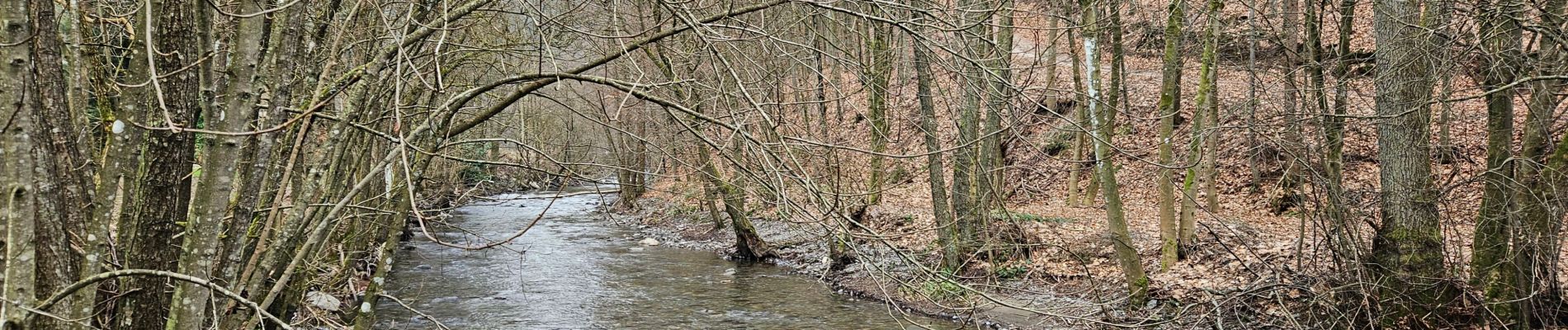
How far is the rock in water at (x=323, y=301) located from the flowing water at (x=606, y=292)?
1.69ft

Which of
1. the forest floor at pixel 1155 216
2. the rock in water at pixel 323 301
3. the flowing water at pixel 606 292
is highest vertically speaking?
the forest floor at pixel 1155 216

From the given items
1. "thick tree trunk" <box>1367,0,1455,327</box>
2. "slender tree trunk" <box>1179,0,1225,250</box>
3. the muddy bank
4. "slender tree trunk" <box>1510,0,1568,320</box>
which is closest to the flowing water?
the muddy bank

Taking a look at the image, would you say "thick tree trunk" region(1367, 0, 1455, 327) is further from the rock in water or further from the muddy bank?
the rock in water

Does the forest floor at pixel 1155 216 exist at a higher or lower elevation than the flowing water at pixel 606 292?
higher

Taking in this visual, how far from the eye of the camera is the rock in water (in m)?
9.65

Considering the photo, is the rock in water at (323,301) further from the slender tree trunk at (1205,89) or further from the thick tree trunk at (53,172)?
the slender tree trunk at (1205,89)

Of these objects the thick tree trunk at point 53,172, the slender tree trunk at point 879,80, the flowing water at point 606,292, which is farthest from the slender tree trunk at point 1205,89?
the thick tree trunk at point 53,172

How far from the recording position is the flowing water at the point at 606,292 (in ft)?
36.3

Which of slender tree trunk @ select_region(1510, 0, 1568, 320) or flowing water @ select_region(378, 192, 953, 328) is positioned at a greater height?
slender tree trunk @ select_region(1510, 0, 1568, 320)

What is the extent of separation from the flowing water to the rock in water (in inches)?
20.2

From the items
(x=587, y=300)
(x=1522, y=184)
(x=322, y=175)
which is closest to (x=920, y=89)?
(x=587, y=300)

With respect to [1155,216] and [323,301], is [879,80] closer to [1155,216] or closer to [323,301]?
[323,301]

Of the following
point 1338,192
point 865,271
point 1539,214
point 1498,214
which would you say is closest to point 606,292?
point 865,271

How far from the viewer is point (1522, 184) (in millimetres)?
6777
